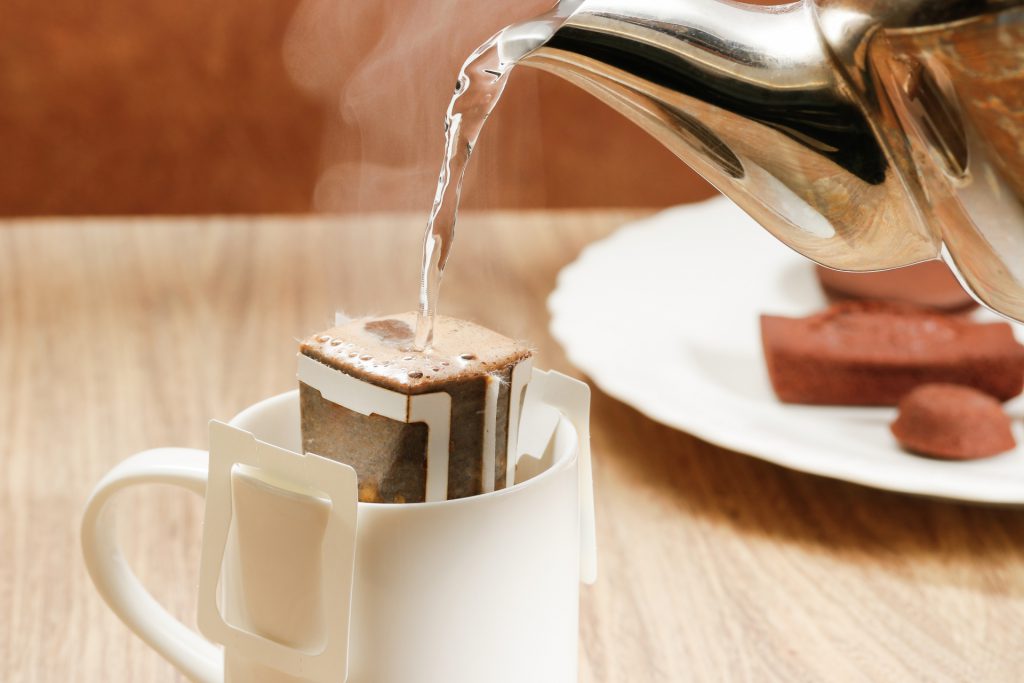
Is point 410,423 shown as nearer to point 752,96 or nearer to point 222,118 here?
point 752,96

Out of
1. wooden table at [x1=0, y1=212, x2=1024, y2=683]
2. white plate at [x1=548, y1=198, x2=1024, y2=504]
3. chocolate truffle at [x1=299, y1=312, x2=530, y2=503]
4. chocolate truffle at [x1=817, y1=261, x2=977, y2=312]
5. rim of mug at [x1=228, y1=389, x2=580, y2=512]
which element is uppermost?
chocolate truffle at [x1=299, y1=312, x2=530, y2=503]

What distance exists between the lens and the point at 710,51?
35 centimetres

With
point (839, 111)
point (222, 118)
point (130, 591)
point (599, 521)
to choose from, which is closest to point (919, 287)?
point (599, 521)

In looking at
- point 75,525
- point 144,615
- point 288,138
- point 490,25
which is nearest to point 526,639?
point 144,615

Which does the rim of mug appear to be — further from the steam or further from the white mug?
the steam

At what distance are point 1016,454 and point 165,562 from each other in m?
0.40

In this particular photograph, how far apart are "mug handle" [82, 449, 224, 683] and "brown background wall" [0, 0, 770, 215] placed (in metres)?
0.80

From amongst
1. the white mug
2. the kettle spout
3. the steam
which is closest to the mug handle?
the white mug

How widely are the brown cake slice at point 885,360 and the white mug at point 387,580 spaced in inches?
12.3

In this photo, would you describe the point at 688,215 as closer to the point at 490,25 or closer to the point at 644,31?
the point at 490,25

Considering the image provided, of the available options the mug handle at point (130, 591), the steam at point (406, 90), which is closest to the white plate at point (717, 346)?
the steam at point (406, 90)

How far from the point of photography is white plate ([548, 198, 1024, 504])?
53cm

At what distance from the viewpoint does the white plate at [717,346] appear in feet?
1.74

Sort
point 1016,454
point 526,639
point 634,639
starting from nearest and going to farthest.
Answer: point 526,639, point 634,639, point 1016,454
